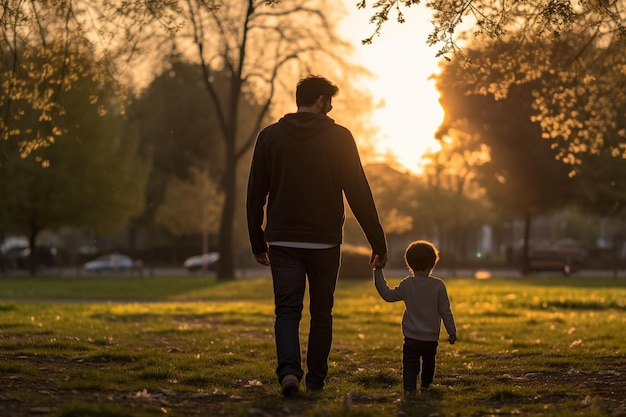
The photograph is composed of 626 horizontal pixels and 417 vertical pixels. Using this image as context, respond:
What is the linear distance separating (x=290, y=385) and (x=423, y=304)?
46.7 inches

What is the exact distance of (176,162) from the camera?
216ft

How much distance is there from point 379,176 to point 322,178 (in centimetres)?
5243

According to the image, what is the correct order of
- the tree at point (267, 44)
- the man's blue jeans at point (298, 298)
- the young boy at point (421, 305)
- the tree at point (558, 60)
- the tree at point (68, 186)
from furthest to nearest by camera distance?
the tree at point (68, 186)
the tree at point (267, 44)
the tree at point (558, 60)
the young boy at point (421, 305)
the man's blue jeans at point (298, 298)

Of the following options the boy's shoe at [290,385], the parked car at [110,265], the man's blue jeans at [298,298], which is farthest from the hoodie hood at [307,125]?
the parked car at [110,265]

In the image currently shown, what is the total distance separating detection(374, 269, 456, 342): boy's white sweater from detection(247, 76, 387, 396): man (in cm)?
32

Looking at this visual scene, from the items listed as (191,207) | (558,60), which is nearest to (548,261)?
(191,207)

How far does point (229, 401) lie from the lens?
666cm

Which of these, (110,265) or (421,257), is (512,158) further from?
(421,257)

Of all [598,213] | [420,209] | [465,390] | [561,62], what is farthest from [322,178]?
[420,209]

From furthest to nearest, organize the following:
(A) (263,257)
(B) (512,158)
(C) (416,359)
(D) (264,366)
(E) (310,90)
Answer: (B) (512,158) < (D) (264,366) < (C) (416,359) < (A) (263,257) < (E) (310,90)

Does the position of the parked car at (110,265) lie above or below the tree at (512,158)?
below

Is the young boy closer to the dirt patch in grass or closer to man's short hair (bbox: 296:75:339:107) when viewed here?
the dirt patch in grass

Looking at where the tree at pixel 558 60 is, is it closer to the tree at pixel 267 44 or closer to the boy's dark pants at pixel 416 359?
the boy's dark pants at pixel 416 359

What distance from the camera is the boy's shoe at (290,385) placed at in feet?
21.1
